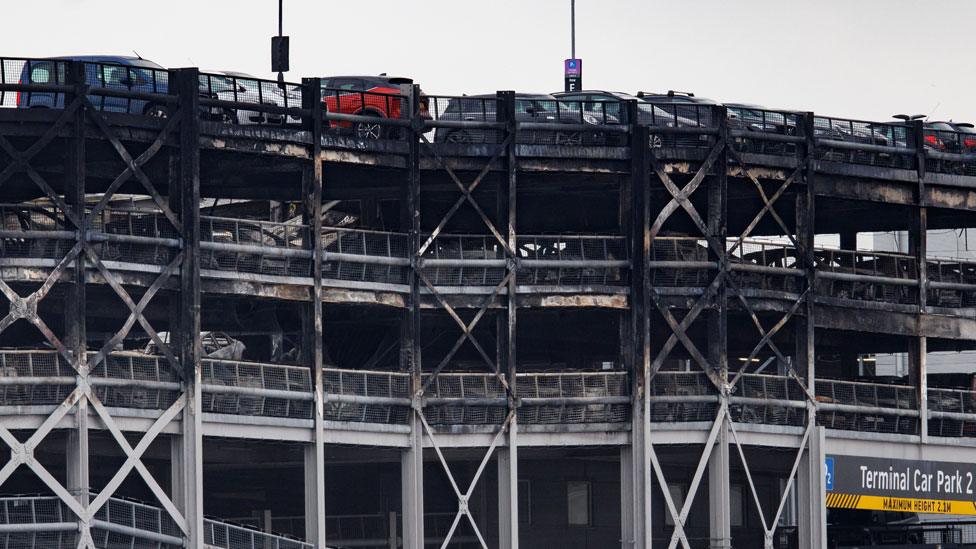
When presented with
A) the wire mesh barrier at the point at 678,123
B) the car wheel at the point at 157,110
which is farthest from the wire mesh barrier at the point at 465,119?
the car wheel at the point at 157,110

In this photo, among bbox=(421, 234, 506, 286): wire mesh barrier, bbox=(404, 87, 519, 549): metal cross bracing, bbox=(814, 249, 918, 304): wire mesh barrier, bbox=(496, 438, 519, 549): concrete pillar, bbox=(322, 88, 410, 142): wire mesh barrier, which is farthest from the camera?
bbox=(814, 249, 918, 304): wire mesh barrier

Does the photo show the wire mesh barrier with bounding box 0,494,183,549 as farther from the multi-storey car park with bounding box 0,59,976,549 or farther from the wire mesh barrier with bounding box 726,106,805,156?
the wire mesh barrier with bounding box 726,106,805,156

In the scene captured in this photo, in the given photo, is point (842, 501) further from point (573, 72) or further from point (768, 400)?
point (573, 72)

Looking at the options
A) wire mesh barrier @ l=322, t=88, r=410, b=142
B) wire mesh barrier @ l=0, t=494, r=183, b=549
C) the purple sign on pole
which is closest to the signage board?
the purple sign on pole

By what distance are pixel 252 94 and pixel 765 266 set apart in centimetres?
1795

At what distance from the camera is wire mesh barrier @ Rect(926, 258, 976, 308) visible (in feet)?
240

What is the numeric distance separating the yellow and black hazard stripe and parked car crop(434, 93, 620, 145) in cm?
1418

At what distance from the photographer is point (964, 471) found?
72625mm

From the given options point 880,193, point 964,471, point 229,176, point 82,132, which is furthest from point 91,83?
point 964,471

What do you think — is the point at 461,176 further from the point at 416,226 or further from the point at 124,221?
the point at 124,221

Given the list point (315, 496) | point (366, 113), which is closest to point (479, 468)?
point (315, 496)

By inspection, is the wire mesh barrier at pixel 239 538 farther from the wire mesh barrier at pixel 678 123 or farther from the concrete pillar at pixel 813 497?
the wire mesh barrier at pixel 678 123

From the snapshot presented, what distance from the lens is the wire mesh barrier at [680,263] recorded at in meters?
67.1

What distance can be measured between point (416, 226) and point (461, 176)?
3443 mm
